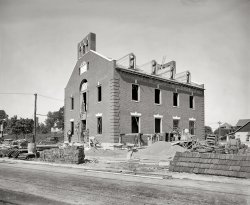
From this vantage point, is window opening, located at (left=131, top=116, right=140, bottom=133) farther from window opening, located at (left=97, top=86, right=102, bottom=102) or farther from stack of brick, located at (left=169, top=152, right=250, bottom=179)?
stack of brick, located at (left=169, top=152, right=250, bottom=179)

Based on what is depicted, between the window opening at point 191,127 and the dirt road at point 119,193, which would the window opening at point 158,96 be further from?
the dirt road at point 119,193

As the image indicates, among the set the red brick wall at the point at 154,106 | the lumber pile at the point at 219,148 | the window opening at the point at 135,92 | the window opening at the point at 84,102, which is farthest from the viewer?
the window opening at the point at 84,102

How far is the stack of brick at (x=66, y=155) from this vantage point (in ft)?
52.4

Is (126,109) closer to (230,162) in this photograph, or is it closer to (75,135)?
(75,135)

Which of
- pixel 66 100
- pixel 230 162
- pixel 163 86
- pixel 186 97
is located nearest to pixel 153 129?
pixel 163 86

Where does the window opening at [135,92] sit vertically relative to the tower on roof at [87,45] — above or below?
below

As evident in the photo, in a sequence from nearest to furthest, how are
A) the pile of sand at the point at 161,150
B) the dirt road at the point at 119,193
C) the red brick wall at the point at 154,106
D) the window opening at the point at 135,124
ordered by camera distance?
the dirt road at the point at 119,193 < the pile of sand at the point at 161,150 < the red brick wall at the point at 154,106 < the window opening at the point at 135,124

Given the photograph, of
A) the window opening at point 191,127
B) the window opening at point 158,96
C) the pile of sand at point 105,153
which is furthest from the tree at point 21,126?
the pile of sand at point 105,153

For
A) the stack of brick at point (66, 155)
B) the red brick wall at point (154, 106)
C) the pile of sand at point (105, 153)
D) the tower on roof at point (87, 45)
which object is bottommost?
the pile of sand at point (105, 153)

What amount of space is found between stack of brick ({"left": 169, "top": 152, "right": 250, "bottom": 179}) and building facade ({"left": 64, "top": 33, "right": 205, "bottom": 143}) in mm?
11851

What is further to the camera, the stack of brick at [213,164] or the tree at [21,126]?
the tree at [21,126]

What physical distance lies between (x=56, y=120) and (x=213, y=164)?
131333mm

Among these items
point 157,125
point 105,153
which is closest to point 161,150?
point 105,153

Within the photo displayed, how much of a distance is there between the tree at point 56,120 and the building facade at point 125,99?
3676 inches
